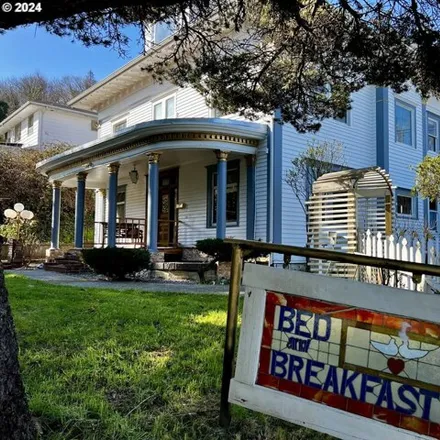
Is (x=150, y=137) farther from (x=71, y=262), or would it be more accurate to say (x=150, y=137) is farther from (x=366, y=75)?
(x=366, y=75)

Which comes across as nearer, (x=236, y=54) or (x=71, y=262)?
(x=236, y=54)

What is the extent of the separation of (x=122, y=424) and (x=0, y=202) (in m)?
21.9

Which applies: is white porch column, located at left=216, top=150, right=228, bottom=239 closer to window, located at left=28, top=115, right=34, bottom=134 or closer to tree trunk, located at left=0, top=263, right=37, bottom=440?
tree trunk, located at left=0, top=263, right=37, bottom=440

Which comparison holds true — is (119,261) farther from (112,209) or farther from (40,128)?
(40,128)

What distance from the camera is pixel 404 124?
1611 cm

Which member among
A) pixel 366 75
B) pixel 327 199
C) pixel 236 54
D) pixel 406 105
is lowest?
pixel 327 199

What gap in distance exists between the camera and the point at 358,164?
14.6 m

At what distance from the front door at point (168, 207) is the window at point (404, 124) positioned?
824 cm

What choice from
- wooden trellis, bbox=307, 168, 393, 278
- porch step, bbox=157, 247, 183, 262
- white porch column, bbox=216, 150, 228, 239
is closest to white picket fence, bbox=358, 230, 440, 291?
wooden trellis, bbox=307, 168, 393, 278

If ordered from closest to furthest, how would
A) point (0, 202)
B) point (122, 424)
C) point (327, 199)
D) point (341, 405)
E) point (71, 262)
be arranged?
point (341, 405) < point (122, 424) < point (327, 199) < point (71, 262) < point (0, 202)

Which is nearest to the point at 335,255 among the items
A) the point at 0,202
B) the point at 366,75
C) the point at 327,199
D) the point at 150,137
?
the point at 366,75

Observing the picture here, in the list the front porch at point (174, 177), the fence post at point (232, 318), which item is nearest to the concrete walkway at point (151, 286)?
the front porch at point (174, 177)

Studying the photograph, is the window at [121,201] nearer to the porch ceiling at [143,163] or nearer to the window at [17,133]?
the porch ceiling at [143,163]

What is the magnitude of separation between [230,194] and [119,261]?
4535mm
